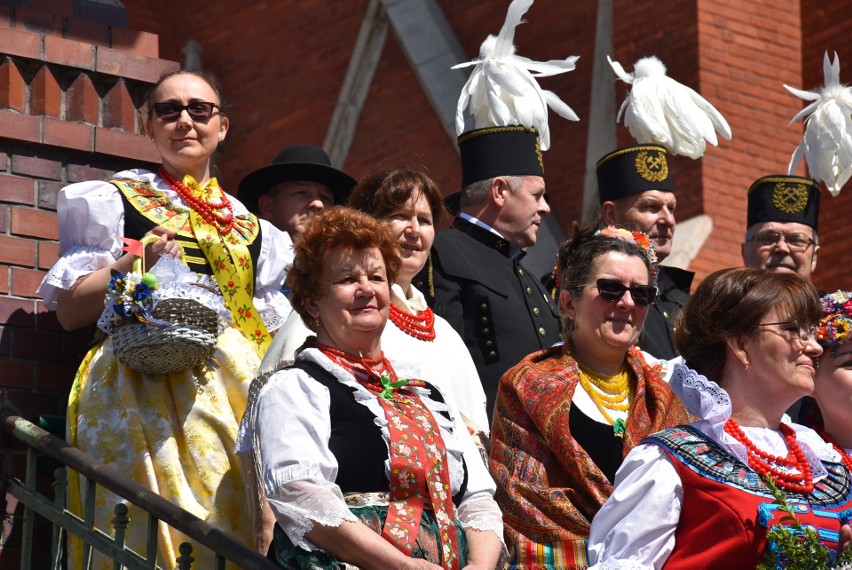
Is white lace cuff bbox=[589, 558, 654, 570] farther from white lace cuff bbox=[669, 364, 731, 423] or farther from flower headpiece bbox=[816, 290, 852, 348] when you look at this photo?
flower headpiece bbox=[816, 290, 852, 348]

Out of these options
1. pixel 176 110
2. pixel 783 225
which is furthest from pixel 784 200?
pixel 176 110

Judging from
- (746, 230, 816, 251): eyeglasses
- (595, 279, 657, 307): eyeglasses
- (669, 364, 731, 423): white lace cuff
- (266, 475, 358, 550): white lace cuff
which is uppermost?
(595, 279, 657, 307): eyeglasses

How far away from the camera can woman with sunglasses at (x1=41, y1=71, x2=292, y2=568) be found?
5.97m

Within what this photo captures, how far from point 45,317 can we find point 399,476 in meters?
2.36

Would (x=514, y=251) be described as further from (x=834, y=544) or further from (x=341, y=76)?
(x=341, y=76)

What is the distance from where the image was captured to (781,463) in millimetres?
5039

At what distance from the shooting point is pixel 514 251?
7.46m

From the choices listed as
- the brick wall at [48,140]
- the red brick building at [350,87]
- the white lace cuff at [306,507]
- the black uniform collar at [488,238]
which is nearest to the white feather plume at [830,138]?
the red brick building at [350,87]

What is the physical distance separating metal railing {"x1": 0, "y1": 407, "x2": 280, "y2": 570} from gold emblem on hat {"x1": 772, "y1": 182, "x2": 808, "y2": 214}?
4097 millimetres

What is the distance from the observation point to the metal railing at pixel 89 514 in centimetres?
513

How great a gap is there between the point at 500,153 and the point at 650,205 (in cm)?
84

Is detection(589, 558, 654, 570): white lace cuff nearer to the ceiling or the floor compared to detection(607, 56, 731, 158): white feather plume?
nearer to the floor

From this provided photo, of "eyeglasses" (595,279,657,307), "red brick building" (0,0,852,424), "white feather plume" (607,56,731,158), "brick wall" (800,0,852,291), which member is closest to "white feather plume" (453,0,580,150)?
"red brick building" (0,0,852,424)

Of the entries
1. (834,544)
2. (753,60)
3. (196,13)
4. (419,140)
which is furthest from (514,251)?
(196,13)
